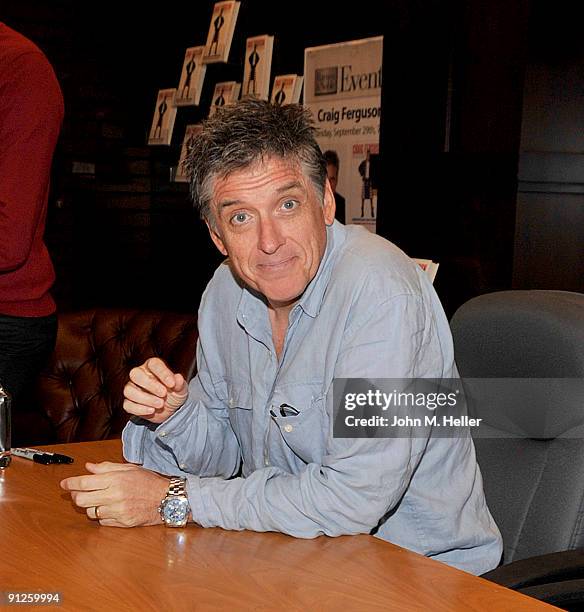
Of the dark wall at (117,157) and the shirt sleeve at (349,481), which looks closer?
the shirt sleeve at (349,481)

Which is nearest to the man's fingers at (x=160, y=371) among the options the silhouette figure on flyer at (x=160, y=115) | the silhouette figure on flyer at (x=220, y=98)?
the silhouette figure on flyer at (x=220, y=98)

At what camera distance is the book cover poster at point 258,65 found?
584 cm

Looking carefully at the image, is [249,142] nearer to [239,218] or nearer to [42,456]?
[239,218]

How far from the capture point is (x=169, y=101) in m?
7.14

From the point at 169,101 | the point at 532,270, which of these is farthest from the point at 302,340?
the point at 169,101

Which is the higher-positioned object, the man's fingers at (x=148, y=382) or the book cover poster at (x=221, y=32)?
the book cover poster at (x=221, y=32)

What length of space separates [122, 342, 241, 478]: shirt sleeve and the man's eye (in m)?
0.36

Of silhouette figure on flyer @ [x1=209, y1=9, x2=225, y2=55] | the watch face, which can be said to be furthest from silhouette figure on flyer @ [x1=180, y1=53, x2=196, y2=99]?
the watch face

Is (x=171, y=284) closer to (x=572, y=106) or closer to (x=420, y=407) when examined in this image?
(x=572, y=106)

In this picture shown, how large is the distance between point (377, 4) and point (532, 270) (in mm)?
2194

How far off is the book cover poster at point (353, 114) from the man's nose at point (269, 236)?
2.95 metres

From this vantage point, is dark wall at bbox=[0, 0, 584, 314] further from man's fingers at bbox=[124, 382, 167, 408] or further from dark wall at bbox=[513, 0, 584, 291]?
man's fingers at bbox=[124, 382, 167, 408]

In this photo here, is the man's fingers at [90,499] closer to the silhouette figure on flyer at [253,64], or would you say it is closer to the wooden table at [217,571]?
the wooden table at [217,571]

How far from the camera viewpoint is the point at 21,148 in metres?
2.37
